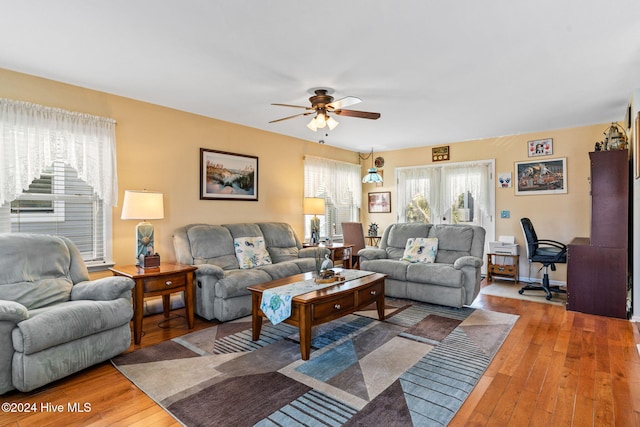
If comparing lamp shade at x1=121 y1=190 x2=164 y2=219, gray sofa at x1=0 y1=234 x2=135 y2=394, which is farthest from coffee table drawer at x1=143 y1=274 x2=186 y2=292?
lamp shade at x1=121 y1=190 x2=164 y2=219

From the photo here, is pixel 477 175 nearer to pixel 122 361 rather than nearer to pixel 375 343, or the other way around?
pixel 375 343

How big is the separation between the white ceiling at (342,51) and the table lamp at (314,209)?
1.62m

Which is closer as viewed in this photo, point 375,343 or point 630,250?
point 375,343

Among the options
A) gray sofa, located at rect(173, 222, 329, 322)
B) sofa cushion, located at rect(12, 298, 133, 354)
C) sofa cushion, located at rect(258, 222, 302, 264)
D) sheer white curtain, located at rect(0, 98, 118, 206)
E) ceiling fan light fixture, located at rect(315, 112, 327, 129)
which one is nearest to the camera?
sofa cushion, located at rect(12, 298, 133, 354)

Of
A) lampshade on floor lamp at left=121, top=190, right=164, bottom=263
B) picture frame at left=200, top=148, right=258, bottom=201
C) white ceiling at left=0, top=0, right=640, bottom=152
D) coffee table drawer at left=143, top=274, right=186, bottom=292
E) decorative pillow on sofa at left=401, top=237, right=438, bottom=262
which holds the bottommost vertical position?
coffee table drawer at left=143, top=274, right=186, bottom=292

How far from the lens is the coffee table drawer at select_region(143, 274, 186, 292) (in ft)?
10.6

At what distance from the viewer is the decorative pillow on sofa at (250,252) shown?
435 cm

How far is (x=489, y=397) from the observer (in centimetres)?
225

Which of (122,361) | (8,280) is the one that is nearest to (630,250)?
(122,361)

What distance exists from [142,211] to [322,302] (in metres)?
2.00

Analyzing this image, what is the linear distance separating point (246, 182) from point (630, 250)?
15.5 feet

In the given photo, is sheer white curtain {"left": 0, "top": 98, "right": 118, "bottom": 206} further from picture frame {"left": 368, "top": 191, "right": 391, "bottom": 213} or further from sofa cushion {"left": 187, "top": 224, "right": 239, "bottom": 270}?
picture frame {"left": 368, "top": 191, "right": 391, "bottom": 213}

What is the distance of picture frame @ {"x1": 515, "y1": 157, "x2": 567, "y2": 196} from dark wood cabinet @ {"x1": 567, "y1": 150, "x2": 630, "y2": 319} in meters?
1.46

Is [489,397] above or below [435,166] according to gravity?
below
